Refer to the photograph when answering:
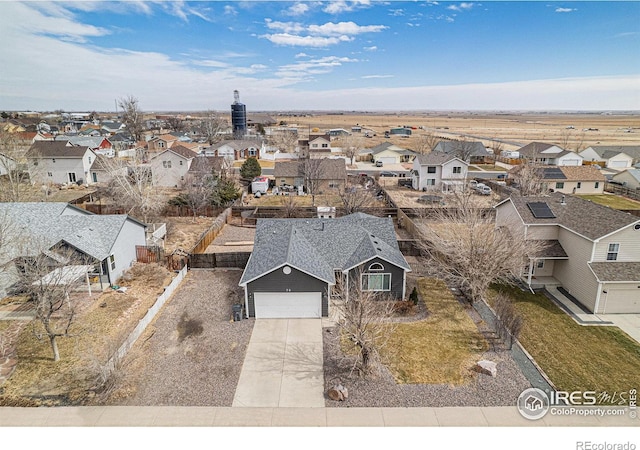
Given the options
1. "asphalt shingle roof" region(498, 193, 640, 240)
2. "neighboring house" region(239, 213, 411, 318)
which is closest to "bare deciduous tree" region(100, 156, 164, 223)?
"neighboring house" region(239, 213, 411, 318)

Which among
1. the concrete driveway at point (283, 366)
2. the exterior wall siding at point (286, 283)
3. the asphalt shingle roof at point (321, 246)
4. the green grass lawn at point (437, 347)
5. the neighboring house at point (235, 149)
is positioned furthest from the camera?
the neighboring house at point (235, 149)

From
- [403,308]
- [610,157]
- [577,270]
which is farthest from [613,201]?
[403,308]

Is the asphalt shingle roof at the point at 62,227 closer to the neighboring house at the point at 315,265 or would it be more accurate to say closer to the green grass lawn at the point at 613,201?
the neighboring house at the point at 315,265

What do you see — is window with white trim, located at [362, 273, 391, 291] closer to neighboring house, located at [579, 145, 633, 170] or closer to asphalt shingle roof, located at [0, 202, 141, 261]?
asphalt shingle roof, located at [0, 202, 141, 261]

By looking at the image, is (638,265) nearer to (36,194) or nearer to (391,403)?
(391,403)

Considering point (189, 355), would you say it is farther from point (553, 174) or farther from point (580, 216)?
point (553, 174)

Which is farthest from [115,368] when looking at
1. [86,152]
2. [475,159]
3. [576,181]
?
[475,159]

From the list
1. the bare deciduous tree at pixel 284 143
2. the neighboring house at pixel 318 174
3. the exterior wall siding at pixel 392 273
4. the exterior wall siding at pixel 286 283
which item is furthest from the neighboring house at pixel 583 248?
the bare deciduous tree at pixel 284 143

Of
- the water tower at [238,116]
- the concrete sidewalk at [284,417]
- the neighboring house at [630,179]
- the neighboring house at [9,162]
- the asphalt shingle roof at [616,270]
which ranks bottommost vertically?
the concrete sidewalk at [284,417]
